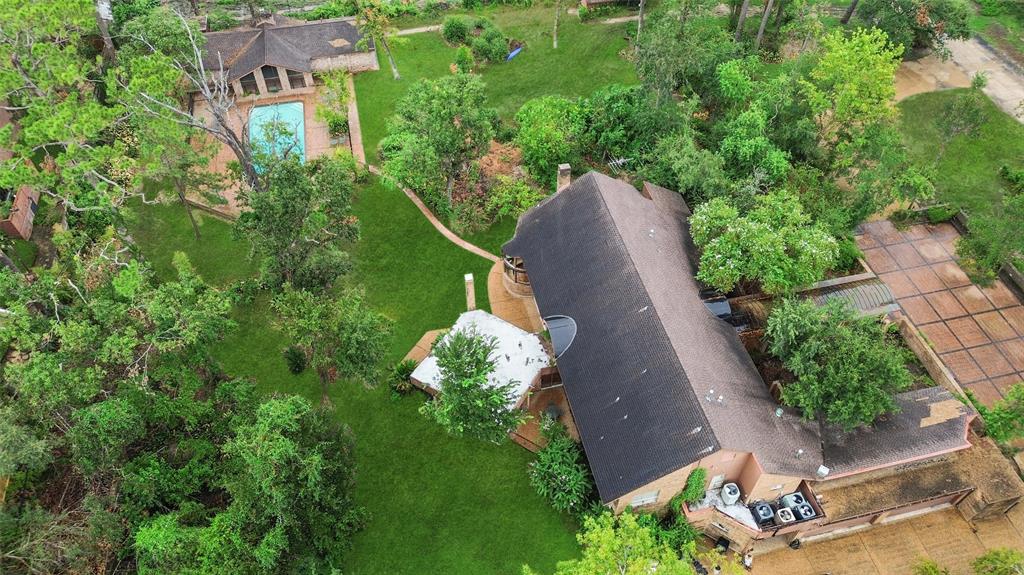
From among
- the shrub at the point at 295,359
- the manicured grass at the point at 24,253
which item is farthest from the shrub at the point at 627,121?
the manicured grass at the point at 24,253

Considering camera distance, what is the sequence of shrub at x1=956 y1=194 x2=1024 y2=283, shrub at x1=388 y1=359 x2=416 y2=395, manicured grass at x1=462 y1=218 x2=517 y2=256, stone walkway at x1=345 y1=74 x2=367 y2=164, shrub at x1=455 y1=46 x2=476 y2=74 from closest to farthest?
shrub at x1=388 y1=359 x2=416 y2=395
shrub at x1=956 y1=194 x2=1024 y2=283
manicured grass at x1=462 y1=218 x2=517 y2=256
stone walkway at x1=345 y1=74 x2=367 y2=164
shrub at x1=455 y1=46 x2=476 y2=74

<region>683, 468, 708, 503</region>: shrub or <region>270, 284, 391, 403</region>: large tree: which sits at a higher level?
<region>270, 284, 391, 403</region>: large tree

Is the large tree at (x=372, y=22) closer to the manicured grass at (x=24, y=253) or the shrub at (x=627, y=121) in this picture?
the shrub at (x=627, y=121)

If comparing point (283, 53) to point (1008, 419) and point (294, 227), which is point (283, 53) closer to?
point (294, 227)

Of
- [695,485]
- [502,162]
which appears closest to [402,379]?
[695,485]

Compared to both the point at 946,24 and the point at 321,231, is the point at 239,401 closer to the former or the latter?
the point at 321,231

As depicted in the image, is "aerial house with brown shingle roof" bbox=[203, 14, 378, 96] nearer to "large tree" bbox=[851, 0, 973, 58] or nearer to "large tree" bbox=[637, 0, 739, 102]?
"large tree" bbox=[637, 0, 739, 102]

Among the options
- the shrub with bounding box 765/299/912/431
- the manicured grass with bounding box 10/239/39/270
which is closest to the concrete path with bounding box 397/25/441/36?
the manicured grass with bounding box 10/239/39/270
